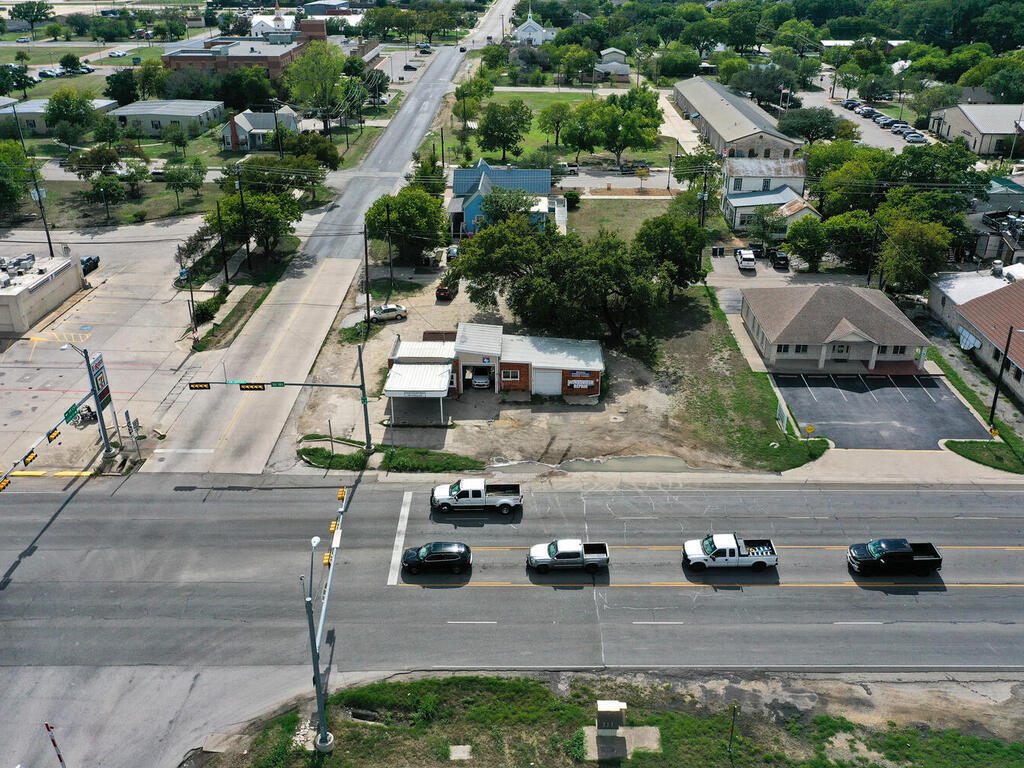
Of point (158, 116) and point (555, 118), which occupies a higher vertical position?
point (158, 116)

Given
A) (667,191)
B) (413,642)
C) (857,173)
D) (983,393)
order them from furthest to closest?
(667,191) → (857,173) → (983,393) → (413,642)

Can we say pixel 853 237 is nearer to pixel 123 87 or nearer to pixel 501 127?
pixel 501 127

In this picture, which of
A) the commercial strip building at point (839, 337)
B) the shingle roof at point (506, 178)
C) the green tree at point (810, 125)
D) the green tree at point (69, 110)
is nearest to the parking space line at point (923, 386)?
→ the commercial strip building at point (839, 337)

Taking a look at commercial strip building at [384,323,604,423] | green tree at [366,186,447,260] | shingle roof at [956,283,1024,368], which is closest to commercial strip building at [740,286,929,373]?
shingle roof at [956,283,1024,368]

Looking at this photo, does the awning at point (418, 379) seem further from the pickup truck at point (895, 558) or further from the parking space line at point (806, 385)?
the pickup truck at point (895, 558)

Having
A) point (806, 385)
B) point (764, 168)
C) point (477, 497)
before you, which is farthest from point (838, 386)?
point (764, 168)

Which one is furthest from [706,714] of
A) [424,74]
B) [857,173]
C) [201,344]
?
[424,74]

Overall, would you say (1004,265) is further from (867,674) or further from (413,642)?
(413,642)
